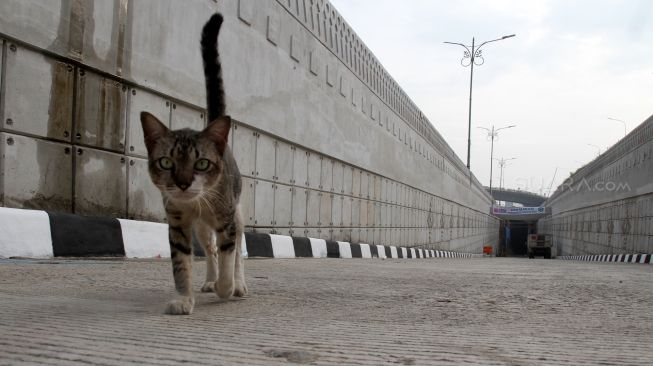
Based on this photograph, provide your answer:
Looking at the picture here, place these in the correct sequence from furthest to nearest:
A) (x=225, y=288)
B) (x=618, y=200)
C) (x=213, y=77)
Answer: (x=618, y=200) < (x=213, y=77) < (x=225, y=288)

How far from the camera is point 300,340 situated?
192 centimetres

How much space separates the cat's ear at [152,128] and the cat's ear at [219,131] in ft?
0.71

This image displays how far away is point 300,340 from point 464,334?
2.40 ft

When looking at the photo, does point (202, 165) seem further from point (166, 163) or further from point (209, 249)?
point (209, 249)

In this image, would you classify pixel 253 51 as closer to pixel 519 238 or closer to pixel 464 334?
pixel 464 334

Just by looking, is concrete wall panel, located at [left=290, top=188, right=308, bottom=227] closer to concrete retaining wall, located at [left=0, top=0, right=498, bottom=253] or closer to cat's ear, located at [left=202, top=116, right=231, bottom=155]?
concrete retaining wall, located at [left=0, top=0, right=498, bottom=253]

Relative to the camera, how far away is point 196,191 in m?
2.71

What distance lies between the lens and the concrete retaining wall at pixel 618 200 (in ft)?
61.2

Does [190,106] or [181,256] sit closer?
[181,256]

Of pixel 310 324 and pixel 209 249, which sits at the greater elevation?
pixel 209 249

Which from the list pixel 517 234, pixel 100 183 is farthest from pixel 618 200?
pixel 517 234

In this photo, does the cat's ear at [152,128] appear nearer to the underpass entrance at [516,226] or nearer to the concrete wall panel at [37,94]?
the concrete wall panel at [37,94]

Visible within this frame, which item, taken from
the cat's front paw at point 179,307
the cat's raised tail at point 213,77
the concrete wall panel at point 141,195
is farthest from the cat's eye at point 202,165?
the concrete wall panel at point 141,195

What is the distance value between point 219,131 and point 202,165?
0.77 feet
